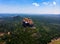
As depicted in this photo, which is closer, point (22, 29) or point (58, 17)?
point (22, 29)

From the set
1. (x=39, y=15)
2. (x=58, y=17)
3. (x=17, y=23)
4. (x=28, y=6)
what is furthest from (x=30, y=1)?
(x=58, y=17)

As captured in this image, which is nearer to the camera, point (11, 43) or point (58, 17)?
point (11, 43)

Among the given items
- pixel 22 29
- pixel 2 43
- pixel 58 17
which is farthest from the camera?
pixel 58 17

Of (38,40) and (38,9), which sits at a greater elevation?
(38,9)

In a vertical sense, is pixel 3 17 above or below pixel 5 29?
above

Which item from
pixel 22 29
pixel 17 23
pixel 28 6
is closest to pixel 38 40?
pixel 22 29

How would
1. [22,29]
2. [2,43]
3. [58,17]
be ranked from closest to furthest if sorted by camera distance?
1. [2,43]
2. [22,29]
3. [58,17]

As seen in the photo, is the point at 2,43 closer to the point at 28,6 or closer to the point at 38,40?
the point at 38,40

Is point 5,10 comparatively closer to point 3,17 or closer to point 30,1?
point 3,17

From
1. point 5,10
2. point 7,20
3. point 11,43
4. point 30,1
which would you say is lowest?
point 11,43
